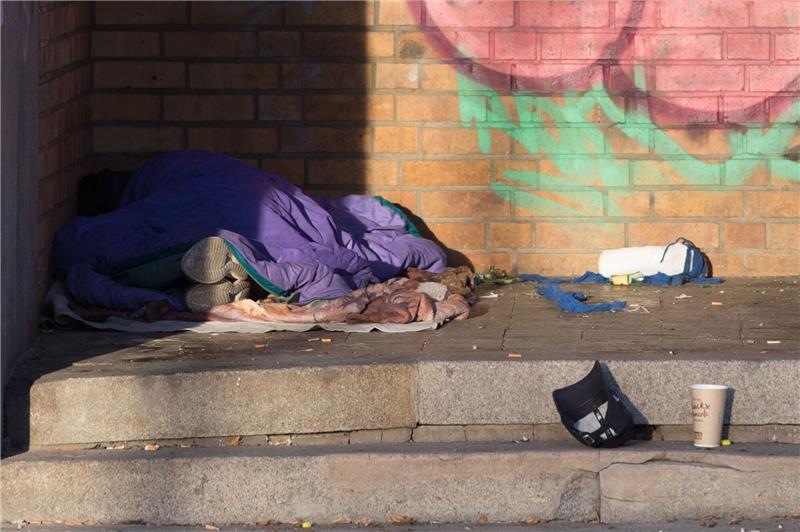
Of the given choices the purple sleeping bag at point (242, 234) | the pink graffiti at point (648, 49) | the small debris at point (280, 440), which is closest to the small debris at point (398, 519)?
the small debris at point (280, 440)

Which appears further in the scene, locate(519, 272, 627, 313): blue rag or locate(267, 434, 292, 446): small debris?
locate(519, 272, 627, 313): blue rag

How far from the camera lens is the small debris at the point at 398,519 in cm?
468

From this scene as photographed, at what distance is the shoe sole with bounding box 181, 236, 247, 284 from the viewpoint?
19.9ft

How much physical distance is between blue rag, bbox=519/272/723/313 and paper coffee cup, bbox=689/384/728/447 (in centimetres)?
149

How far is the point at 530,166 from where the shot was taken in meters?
7.23

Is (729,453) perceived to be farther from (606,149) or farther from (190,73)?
(190,73)

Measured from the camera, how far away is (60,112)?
21.1 feet

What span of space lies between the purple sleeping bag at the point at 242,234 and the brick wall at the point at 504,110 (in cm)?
32

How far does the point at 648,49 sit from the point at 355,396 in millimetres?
3113

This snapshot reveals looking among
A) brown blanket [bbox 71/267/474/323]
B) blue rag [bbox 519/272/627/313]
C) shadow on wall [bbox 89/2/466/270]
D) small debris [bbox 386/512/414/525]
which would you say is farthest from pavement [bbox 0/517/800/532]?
shadow on wall [bbox 89/2/466/270]

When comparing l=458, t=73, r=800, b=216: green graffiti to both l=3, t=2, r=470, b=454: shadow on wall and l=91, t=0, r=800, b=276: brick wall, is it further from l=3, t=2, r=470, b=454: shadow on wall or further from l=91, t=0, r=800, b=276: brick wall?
l=3, t=2, r=470, b=454: shadow on wall

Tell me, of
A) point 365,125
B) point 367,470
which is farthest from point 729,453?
point 365,125

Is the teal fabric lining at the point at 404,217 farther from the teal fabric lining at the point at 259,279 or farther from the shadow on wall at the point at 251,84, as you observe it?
the teal fabric lining at the point at 259,279

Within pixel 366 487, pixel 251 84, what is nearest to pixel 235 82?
pixel 251 84
